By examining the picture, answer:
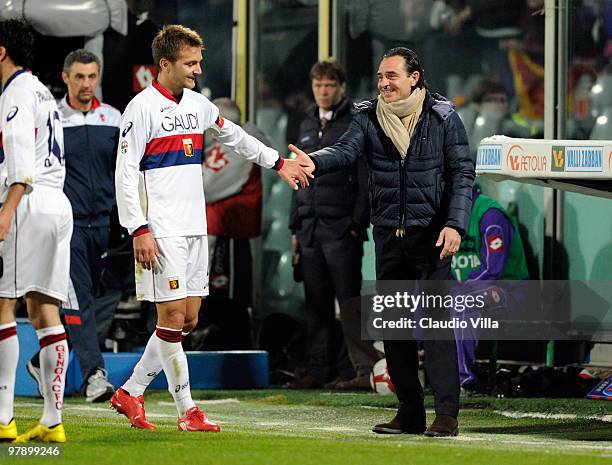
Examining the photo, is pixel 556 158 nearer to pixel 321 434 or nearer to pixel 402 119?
pixel 402 119

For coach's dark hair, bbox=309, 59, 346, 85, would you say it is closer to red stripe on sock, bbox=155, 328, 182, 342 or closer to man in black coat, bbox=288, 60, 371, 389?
man in black coat, bbox=288, 60, 371, 389

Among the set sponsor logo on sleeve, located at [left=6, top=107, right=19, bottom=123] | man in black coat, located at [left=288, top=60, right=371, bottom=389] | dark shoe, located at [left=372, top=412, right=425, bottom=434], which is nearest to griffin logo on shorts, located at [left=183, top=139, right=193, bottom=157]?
sponsor logo on sleeve, located at [left=6, top=107, right=19, bottom=123]

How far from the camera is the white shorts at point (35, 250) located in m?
7.16

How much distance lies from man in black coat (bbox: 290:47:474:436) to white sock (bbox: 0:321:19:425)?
1933 millimetres

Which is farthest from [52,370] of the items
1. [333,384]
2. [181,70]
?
[333,384]

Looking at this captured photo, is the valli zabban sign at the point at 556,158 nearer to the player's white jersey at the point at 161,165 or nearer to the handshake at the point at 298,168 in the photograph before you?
the handshake at the point at 298,168

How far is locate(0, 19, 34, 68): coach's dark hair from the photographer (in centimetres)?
723

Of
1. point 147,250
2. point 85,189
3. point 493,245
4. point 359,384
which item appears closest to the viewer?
point 147,250

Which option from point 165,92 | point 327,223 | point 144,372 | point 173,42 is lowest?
point 144,372

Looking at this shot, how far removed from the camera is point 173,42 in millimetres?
8148

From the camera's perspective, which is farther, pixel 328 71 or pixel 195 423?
pixel 328 71

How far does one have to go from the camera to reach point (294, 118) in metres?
13.8

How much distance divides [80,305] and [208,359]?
1.39 m

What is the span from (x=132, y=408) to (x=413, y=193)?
1.91 m
